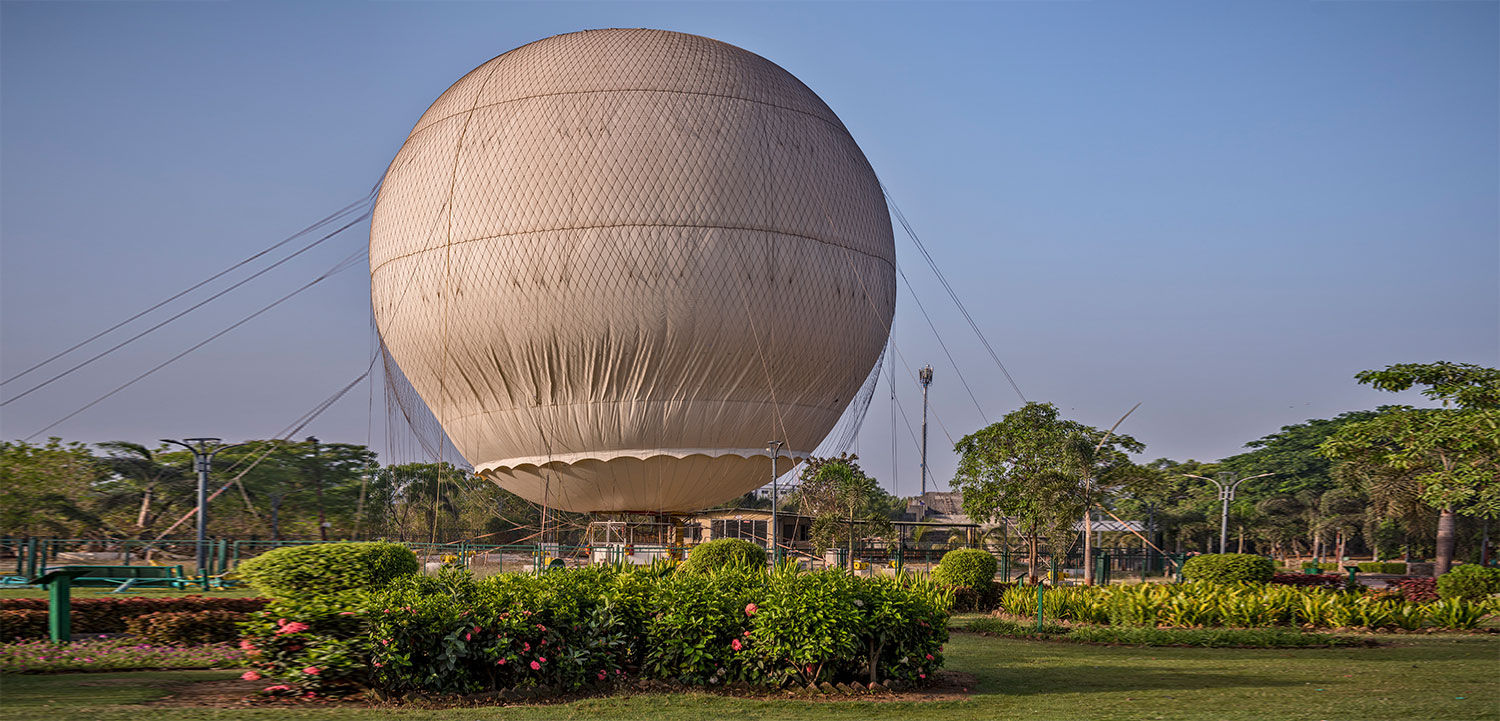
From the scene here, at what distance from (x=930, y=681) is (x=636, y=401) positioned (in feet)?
54.6

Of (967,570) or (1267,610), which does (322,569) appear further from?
(1267,610)

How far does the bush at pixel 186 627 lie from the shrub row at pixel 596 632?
377 cm

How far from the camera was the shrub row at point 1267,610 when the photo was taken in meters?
17.1

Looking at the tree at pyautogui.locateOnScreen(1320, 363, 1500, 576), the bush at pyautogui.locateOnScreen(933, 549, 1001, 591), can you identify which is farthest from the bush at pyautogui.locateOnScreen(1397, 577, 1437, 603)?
the bush at pyautogui.locateOnScreen(933, 549, 1001, 591)

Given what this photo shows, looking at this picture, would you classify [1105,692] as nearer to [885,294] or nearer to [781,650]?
[781,650]

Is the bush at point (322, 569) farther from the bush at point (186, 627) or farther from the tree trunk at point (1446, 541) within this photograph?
the tree trunk at point (1446, 541)

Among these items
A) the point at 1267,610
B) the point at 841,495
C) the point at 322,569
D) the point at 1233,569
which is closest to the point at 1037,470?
the point at 1233,569

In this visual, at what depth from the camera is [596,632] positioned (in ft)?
33.1

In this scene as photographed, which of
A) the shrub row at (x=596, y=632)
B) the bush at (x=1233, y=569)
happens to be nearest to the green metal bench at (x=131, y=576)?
the shrub row at (x=596, y=632)

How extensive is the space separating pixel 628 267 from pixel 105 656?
1515cm

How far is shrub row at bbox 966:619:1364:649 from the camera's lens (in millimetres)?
15391

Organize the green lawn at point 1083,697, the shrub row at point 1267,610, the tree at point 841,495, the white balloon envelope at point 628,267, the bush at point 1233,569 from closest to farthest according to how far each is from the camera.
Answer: the green lawn at point 1083,697, the shrub row at point 1267,610, the bush at point 1233,569, the white balloon envelope at point 628,267, the tree at point 841,495

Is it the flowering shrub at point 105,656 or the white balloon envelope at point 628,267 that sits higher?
the white balloon envelope at point 628,267

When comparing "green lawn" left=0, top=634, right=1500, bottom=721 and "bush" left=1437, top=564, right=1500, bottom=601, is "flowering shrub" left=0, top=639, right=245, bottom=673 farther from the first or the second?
"bush" left=1437, top=564, right=1500, bottom=601
